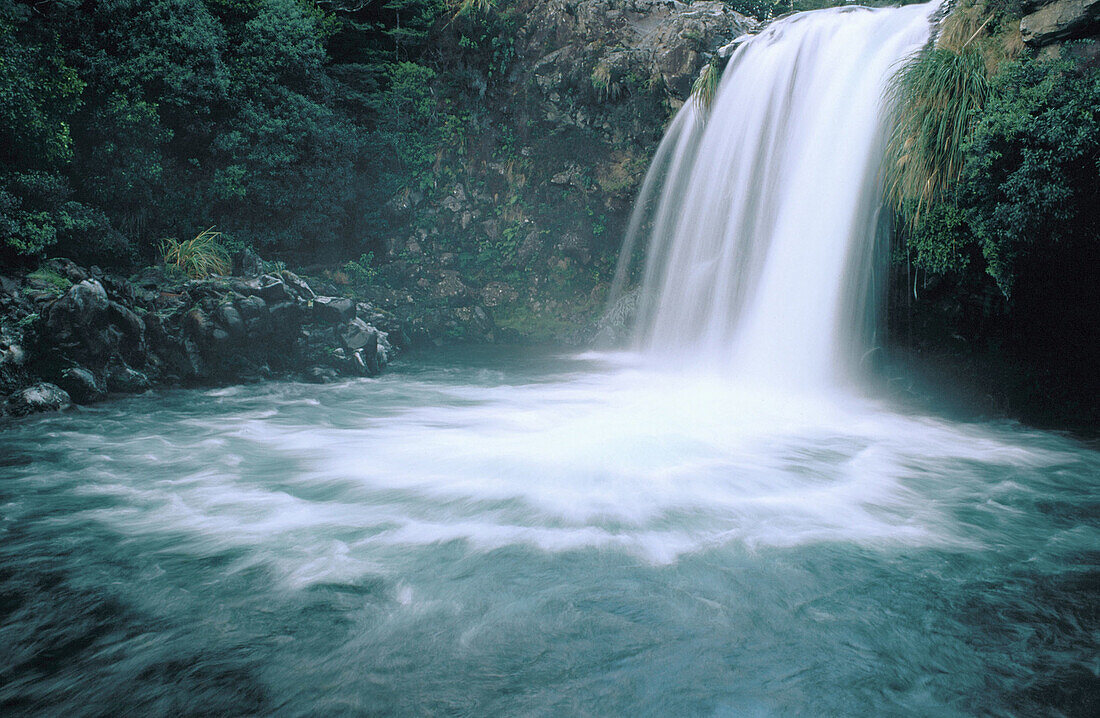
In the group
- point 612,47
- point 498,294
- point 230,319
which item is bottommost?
point 230,319

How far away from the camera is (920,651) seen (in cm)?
303

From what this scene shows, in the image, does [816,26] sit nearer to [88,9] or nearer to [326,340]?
[326,340]

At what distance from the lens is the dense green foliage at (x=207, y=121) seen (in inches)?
370

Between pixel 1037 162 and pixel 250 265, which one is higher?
pixel 1037 162

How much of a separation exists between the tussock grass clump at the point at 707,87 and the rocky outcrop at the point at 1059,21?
233 inches

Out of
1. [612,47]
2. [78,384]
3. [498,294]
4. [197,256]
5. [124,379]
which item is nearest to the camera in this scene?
[78,384]

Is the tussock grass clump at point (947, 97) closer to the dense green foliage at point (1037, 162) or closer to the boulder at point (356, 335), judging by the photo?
the dense green foliage at point (1037, 162)

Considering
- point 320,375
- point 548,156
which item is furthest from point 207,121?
point 548,156

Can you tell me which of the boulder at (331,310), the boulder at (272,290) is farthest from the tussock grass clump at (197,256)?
the boulder at (331,310)

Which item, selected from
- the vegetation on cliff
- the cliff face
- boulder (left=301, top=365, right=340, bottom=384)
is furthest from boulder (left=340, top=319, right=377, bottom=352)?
the vegetation on cliff

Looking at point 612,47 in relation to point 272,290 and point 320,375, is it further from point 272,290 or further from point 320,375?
point 320,375

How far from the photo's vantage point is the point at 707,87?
1195 centimetres

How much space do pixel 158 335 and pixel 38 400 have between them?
6.86ft

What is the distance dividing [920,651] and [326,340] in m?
9.74
